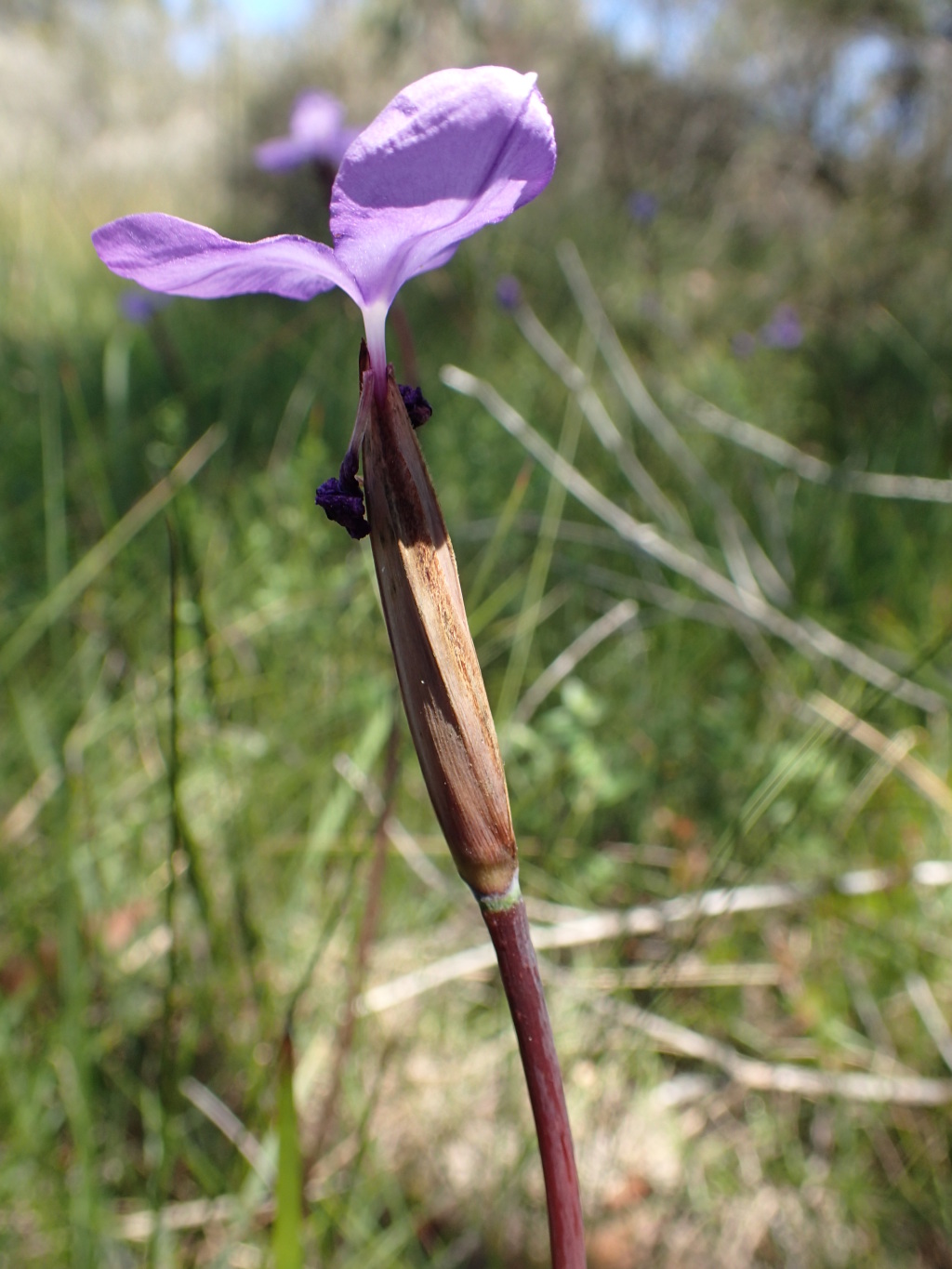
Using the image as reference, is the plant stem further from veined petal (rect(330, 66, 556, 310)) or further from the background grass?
veined petal (rect(330, 66, 556, 310))

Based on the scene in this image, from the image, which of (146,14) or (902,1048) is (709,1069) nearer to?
(902,1048)

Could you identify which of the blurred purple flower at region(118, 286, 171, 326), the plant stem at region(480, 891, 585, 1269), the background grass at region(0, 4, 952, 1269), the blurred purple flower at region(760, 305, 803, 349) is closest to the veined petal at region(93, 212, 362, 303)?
the background grass at region(0, 4, 952, 1269)

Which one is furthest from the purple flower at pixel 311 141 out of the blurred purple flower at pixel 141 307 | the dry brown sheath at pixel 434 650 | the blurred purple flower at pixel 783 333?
the blurred purple flower at pixel 783 333

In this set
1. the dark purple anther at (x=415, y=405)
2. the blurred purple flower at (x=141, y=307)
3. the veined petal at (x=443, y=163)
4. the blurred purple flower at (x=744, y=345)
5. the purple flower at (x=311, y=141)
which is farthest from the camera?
the blurred purple flower at (x=744, y=345)

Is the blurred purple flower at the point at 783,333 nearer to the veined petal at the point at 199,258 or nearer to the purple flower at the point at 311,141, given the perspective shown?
the purple flower at the point at 311,141

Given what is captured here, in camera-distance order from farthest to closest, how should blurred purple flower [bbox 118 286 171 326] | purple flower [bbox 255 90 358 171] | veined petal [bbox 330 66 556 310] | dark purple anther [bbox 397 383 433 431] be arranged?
blurred purple flower [bbox 118 286 171 326]
purple flower [bbox 255 90 358 171]
dark purple anther [bbox 397 383 433 431]
veined petal [bbox 330 66 556 310]

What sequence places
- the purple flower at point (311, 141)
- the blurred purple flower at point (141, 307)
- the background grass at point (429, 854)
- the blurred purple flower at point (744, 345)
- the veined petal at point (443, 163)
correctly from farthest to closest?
the blurred purple flower at point (744, 345)
the blurred purple flower at point (141, 307)
the purple flower at point (311, 141)
the background grass at point (429, 854)
the veined petal at point (443, 163)
